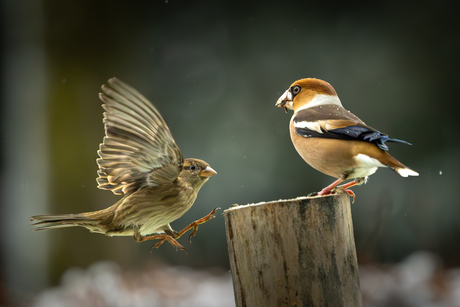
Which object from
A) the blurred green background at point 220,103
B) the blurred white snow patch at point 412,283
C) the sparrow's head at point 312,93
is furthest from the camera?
the blurred green background at point 220,103

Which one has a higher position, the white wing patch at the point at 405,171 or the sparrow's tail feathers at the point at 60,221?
the white wing patch at the point at 405,171

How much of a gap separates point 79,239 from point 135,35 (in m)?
2.35

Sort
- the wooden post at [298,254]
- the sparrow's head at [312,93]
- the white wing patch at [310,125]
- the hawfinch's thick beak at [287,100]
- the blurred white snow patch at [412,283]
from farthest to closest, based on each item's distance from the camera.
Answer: the blurred white snow patch at [412,283] < the hawfinch's thick beak at [287,100] < the sparrow's head at [312,93] < the white wing patch at [310,125] < the wooden post at [298,254]

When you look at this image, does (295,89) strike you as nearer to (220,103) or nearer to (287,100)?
(287,100)

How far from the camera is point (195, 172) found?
2.25 m

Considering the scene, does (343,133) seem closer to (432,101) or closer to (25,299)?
(432,101)

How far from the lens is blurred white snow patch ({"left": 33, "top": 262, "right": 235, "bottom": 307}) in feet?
11.7

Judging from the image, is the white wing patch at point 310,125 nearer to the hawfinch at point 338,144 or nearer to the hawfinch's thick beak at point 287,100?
the hawfinch at point 338,144

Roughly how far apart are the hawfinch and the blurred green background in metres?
1.67

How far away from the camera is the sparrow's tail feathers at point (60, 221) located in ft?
5.92

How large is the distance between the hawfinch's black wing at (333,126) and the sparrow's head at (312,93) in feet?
0.32

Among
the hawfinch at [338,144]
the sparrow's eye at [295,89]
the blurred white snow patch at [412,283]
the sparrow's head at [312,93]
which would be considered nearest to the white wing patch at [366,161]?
the hawfinch at [338,144]

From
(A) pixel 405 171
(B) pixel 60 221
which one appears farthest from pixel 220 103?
(A) pixel 405 171

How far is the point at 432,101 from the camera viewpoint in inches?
137
